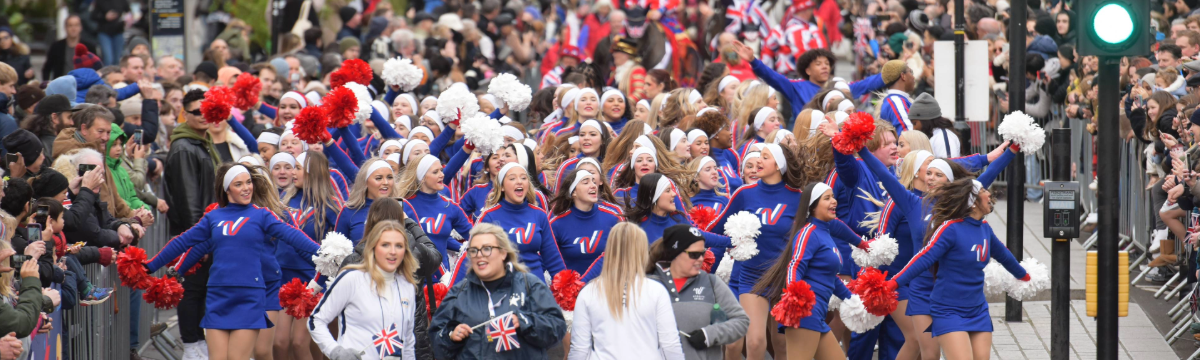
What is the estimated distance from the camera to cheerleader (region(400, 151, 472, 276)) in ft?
32.2

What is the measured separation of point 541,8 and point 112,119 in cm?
1670

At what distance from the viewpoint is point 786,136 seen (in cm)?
1092

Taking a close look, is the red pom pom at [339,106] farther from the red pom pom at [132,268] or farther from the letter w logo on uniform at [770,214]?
the letter w logo on uniform at [770,214]

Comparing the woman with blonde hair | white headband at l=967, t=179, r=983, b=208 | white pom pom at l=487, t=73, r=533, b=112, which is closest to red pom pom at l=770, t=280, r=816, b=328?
white headband at l=967, t=179, r=983, b=208

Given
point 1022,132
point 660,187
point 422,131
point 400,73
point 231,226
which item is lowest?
point 231,226

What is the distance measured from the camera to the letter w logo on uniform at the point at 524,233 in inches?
359

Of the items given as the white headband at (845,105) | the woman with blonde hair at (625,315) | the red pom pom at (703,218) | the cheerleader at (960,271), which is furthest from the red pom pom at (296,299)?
the white headband at (845,105)

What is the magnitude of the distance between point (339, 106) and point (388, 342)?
10.7 feet

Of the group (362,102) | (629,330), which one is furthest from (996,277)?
(362,102)

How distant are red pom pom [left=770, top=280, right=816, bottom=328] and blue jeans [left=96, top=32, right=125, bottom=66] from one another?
1436 centimetres

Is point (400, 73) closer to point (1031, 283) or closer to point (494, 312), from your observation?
point (494, 312)

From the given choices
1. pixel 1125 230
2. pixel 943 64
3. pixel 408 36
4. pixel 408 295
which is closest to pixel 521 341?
pixel 408 295

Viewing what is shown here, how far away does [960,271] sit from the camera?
8586 millimetres

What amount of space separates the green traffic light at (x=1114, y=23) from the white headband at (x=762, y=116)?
4571 millimetres
